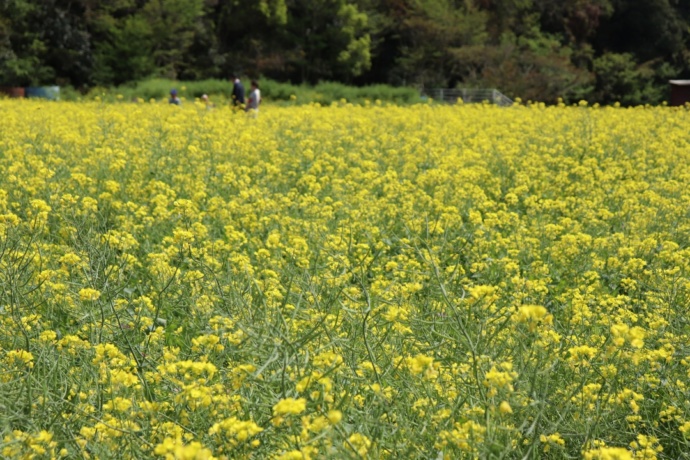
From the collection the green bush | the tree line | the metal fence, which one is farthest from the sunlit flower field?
the tree line

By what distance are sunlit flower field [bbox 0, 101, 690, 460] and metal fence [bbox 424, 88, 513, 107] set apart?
17255 mm

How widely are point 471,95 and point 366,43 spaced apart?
664cm

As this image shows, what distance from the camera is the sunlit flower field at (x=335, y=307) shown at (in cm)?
200

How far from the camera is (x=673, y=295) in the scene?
3166mm

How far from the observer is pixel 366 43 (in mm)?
31484

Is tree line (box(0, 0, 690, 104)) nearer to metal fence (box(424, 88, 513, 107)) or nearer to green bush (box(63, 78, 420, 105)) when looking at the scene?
metal fence (box(424, 88, 513, 107))

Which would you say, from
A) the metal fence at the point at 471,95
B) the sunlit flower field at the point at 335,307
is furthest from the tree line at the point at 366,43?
the sunlit flower field at the point at 335,307

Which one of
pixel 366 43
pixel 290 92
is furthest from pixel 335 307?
pixel 366 43

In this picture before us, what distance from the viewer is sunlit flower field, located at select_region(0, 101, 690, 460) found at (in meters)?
2.00

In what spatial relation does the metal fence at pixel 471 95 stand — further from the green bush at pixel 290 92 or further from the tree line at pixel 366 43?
the green bush at pixel 290 92

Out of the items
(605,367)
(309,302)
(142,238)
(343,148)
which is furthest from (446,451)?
(343,148)

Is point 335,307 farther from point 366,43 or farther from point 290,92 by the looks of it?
point 366,43

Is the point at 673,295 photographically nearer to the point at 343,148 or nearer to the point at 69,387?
the point at 69,387

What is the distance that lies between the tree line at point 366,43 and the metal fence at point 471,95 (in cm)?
94
